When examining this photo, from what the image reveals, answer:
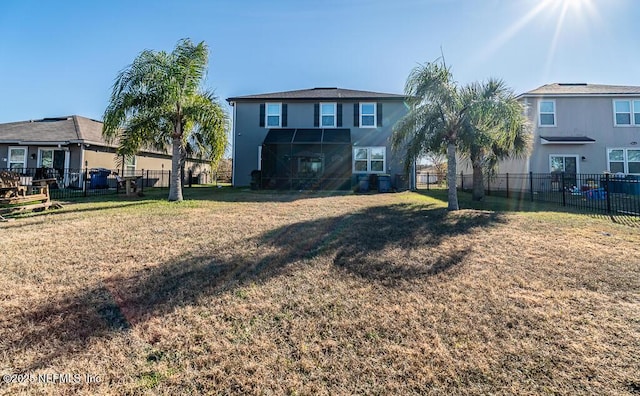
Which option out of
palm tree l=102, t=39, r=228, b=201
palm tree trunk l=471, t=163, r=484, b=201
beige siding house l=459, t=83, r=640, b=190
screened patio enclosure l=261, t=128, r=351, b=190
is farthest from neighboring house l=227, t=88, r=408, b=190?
beige siding house l=459, t=83, r=640, b=190

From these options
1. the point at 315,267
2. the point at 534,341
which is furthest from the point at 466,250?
the point at 315,267

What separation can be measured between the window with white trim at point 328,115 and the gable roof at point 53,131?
14.0m

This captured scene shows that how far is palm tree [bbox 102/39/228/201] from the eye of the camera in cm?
1016

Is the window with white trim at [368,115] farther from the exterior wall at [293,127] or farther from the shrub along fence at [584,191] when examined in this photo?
the shrub along fence at [584,191]

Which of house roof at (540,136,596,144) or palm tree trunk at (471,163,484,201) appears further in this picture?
house roof at (540,136,596,144)

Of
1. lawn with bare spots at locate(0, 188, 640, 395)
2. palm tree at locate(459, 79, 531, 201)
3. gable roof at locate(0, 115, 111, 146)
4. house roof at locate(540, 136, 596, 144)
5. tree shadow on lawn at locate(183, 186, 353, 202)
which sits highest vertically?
gable roof at locate(0, 115, 111, 146)

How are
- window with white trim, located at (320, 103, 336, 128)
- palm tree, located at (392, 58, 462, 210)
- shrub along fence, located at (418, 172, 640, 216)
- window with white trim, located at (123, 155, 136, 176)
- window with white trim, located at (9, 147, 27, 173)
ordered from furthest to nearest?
window with white trim, located at (123, 155, 136, 176), window with white trim, located at (320, 103, 336, 128), window with white trim, located at (9, 147, 27, 173), shrub along fence, located at (418, 172, 640, 216), palm tree, located at (392, 58, 462, 210)

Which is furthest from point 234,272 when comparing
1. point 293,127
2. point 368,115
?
point 368,115

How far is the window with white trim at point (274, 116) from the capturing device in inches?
752

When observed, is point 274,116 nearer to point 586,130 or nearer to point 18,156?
point 18,156

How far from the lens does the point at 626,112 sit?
17312 mm

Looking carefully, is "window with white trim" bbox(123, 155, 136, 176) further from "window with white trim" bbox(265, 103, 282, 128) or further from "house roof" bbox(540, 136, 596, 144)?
"house roof" bbox(540, 136, 596, 144)

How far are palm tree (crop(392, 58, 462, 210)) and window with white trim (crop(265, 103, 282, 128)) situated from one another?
10661 mm

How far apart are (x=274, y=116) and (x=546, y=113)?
1684cm
